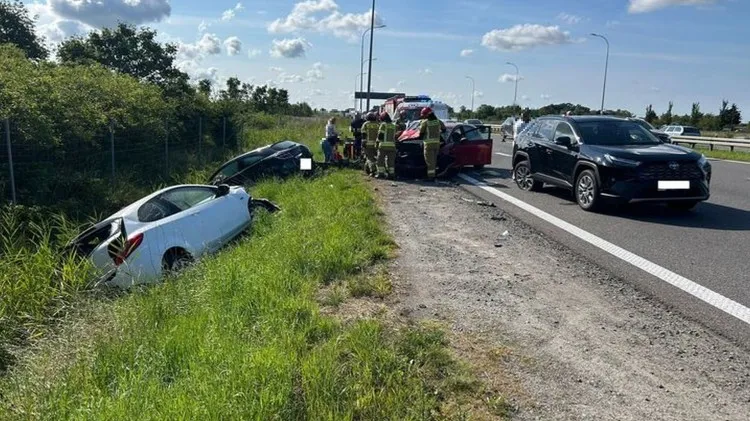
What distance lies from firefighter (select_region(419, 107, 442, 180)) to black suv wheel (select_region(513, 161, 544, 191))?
207cm

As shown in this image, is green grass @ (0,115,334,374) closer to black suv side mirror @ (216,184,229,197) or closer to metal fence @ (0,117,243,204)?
metal fence @ (0,117,243,204)

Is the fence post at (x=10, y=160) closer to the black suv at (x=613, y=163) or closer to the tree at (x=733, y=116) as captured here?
the black suv at (x=613, y=163)

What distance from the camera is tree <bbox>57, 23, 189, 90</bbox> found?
28141 mm

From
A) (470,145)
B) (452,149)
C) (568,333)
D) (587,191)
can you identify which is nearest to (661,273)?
(568,333)

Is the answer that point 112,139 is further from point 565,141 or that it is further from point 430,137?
point 565,141

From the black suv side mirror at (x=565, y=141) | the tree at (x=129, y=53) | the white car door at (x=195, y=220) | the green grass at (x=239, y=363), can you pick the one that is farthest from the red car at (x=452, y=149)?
the tree at (x=129, y=53)

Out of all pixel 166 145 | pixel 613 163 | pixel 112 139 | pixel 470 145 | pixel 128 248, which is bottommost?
pixel 128 248

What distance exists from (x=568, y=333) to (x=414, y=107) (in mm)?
19316

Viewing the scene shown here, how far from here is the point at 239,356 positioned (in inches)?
139

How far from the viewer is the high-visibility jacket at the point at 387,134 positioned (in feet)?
44.8

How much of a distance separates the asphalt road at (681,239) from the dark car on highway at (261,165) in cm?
485

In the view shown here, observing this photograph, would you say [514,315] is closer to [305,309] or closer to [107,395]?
[305,309]

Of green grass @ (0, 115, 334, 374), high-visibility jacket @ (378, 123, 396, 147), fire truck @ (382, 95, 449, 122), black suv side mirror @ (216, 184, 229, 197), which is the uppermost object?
fire truck @ (382, 95, 449, 122)

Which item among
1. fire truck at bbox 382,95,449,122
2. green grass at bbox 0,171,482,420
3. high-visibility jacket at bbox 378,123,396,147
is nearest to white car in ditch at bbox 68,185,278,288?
green grass at bbox 0,171,482,420
